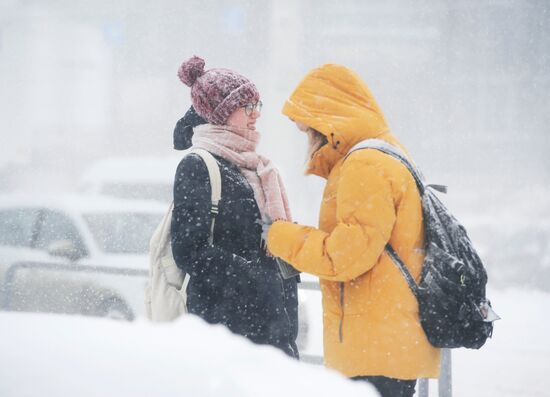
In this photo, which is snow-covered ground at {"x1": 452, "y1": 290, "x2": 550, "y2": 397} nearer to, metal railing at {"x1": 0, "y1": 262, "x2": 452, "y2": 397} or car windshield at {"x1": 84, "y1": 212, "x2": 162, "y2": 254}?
metal railing at {"x1": 0, "y1": 262, "x2": 452, "y2": 397}

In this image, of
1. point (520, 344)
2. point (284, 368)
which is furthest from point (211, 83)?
point (520, 344)

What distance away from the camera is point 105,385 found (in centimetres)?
116

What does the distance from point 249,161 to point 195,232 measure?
0.36 metres

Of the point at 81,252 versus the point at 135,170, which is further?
the point at 135,170

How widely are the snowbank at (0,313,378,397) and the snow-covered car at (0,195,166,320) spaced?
4.16 m

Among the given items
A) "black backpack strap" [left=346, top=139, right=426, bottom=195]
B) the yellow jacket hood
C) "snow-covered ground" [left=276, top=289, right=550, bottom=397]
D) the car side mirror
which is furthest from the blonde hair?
the car side mirror

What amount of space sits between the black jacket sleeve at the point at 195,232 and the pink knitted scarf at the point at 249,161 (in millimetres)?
140

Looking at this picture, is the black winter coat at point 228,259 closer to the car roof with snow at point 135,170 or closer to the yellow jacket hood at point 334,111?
the yellow jacket hood at point 334,111

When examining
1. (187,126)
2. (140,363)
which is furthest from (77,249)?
(140,363)

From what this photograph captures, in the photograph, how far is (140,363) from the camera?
1.21 m

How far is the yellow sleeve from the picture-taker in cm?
205

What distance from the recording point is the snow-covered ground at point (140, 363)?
117 centimetres

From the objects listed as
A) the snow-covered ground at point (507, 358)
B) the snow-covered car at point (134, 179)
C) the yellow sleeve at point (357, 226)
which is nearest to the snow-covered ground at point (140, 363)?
the yellow sleeve at point (357, 226)

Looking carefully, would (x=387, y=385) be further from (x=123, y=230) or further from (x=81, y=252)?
(x=123, y=230)
